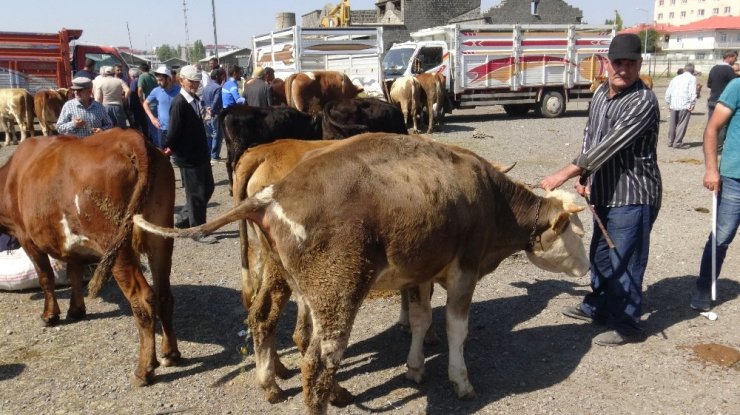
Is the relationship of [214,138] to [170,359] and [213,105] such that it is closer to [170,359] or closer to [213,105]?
[213,105]

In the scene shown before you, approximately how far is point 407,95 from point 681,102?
6798mm

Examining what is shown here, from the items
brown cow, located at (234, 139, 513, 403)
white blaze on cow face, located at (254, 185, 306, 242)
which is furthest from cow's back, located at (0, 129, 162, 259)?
white blaze on cow face, located at (254, 185, 306, 242)

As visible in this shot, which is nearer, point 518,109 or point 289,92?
point 289,92

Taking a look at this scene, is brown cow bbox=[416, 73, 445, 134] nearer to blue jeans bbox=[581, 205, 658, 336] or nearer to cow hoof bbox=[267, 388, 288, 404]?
blue jeans bbox=[581, 205, 658, 336]

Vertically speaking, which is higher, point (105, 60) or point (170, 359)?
point (105, 60)

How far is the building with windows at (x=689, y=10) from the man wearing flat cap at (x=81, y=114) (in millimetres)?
102366

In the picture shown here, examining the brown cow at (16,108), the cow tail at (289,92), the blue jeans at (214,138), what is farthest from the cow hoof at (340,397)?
the brown cow at (16,108)

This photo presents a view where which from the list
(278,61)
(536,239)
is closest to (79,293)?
(536,239)

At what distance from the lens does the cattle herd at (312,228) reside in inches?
126

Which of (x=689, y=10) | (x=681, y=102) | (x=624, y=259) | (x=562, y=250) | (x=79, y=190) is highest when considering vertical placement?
(x=689, y=10)

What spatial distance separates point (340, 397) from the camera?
3783 millimetres

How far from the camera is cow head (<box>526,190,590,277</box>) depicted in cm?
416

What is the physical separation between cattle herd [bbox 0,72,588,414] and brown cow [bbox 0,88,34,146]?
1208 centimetres

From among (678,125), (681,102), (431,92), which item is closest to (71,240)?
(681,102)
